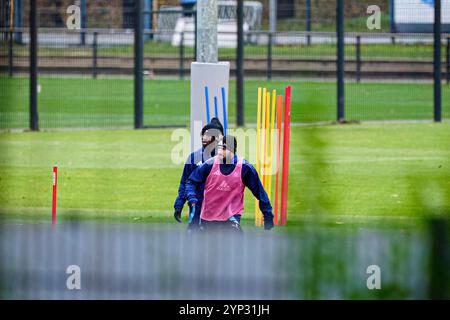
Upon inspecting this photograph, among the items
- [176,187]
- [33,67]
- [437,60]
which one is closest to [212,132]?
[176,187]

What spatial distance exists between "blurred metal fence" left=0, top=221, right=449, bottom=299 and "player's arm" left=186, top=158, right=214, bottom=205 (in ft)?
21.3

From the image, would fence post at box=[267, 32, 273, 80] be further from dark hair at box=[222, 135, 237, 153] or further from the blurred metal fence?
the blurred metal fence

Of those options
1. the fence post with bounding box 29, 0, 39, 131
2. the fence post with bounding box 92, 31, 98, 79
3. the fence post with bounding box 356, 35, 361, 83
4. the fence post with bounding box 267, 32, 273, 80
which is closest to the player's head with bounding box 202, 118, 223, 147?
the fence post with bounding box 29, 0, 39, 131

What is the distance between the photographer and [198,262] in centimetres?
337

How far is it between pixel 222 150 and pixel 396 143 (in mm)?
15215

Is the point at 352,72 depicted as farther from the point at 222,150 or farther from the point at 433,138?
the point at 222,150

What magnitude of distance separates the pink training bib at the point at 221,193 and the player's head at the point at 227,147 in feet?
0.29

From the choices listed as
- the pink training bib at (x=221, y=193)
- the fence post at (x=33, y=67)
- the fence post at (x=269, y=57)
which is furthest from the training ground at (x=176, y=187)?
the pink training bib at (x=221, y=193)

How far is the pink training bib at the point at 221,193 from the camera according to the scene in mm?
9883

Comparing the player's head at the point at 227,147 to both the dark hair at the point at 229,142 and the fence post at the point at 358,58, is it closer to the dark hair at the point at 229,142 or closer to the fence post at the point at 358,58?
the dark hair at the point at 229,142

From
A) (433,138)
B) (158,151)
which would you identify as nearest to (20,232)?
(158,151)

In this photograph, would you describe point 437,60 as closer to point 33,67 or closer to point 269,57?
point 269,57

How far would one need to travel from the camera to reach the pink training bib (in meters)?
9.88

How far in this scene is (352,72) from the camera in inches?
1481
